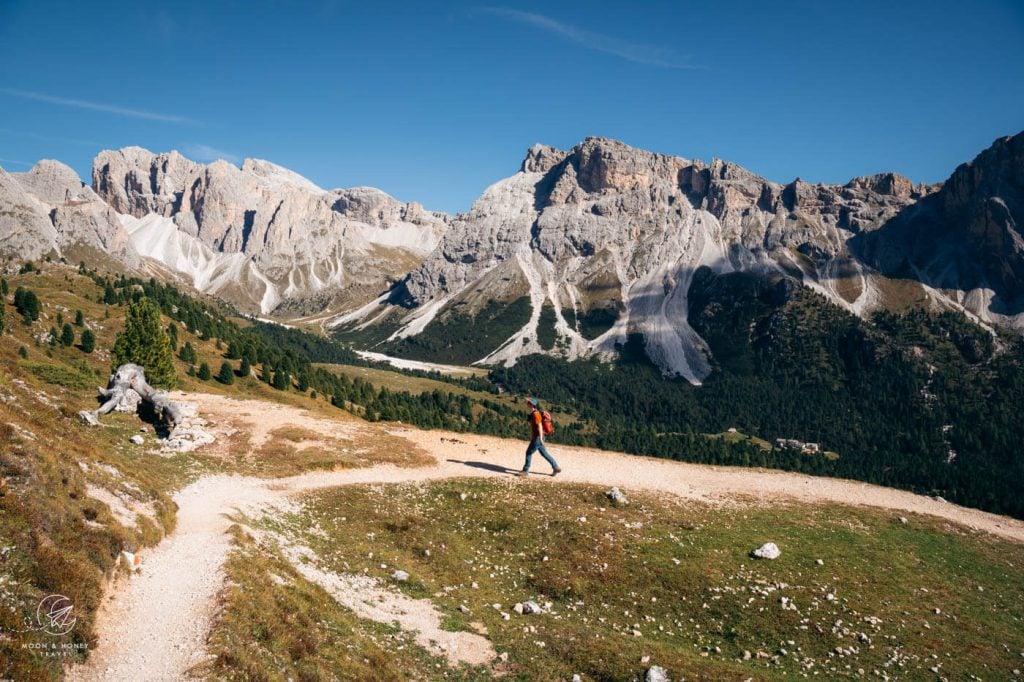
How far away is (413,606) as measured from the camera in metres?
20.2

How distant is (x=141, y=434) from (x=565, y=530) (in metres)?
29.0

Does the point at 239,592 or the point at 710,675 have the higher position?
the point at 239,592

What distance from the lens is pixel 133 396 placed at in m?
40.4

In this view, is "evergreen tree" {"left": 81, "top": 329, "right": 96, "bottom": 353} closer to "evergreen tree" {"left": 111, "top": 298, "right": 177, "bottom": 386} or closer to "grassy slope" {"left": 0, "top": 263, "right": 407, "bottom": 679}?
"evergreen tree" {"left": 111, "top": 298, "right": 177, "bottom": 386}

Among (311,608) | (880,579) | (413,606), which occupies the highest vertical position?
(880,579)

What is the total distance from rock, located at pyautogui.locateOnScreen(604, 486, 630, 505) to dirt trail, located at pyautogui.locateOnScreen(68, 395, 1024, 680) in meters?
2.68

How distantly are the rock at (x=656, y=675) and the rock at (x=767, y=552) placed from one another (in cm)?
1091

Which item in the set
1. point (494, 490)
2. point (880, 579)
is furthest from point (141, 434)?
point (880, 579)

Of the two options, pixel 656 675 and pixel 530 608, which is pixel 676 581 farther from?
pixel 656 675

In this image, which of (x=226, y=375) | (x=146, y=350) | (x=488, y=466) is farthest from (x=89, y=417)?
(x=226, y=375)

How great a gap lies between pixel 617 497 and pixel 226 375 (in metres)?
71.7

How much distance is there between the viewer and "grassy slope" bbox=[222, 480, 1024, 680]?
62.9ft

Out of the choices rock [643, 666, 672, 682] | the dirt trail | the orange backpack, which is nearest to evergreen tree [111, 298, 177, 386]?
the dirt trail

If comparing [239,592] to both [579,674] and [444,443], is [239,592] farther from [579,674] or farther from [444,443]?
[444,443]
